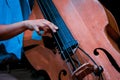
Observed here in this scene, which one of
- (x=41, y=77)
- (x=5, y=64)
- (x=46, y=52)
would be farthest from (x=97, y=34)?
(x=5, y=64)

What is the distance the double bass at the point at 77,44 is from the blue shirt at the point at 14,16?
0.11 meters

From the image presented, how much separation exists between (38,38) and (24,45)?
0.27 feet

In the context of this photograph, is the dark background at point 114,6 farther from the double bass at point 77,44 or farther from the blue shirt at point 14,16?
the blue shirt at point 14,16

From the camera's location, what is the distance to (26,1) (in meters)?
1.35

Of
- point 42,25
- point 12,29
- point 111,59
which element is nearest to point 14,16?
point 12,29

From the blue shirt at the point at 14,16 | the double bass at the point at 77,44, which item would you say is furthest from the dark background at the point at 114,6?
the blue shirt at the point at 14,16

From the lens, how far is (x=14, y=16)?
127cm

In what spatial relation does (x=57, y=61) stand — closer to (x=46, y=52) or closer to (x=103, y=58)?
(x=46, y=52)

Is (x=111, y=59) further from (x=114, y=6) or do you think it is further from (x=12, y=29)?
(x=114, y=6)

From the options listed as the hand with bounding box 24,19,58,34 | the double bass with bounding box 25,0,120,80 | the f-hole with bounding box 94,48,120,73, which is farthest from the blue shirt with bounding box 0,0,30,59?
the f-hole with bounding box 94,48,120,73

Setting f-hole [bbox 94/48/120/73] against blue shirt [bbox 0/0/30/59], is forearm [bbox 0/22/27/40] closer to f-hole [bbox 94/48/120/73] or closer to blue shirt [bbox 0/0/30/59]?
blue shirt [bbox 0/0/30/59]

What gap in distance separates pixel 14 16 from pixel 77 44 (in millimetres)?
457

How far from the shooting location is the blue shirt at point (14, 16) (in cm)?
121

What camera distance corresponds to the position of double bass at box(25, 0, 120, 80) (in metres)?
0.92
